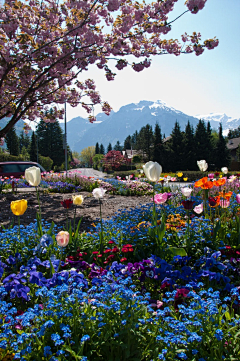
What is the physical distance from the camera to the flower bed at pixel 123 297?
151 cm

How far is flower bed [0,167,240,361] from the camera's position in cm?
151

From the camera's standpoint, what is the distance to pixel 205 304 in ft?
5.46

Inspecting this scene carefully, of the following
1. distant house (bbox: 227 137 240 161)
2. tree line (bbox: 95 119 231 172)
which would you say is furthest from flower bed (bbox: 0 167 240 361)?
distant house (bbox: 227 137 240 161)

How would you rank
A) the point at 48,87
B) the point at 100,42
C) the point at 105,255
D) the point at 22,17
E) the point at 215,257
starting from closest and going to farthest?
the point at 215,257 → the point at 105,255 → the point at 22,17 → the point at 100,42 → the point at 48,87

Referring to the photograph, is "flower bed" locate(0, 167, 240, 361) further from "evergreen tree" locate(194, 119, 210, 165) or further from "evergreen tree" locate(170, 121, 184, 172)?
"evergreen tree" locate(194, 119, 210, 165)

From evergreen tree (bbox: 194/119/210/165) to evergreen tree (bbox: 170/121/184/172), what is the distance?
9.22 ft

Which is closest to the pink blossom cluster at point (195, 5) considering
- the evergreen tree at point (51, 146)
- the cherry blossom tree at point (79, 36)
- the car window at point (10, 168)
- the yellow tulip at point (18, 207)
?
the cherry blossom tree at point (79, 36)

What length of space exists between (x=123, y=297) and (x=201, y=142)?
44.9 metres

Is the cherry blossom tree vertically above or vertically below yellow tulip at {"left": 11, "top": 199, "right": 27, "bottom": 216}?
above

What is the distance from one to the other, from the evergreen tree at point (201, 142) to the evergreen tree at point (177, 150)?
281cm

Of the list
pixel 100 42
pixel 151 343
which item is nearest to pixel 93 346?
pixel 151 343

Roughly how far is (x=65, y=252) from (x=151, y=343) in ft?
5.53

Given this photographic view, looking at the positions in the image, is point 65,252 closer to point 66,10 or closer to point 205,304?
point 205,304

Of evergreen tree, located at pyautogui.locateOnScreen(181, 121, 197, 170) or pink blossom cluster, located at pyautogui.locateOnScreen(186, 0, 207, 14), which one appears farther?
evergreen tree, located at pyautogui.locateOnScreen(181, 121, 197, 170)
